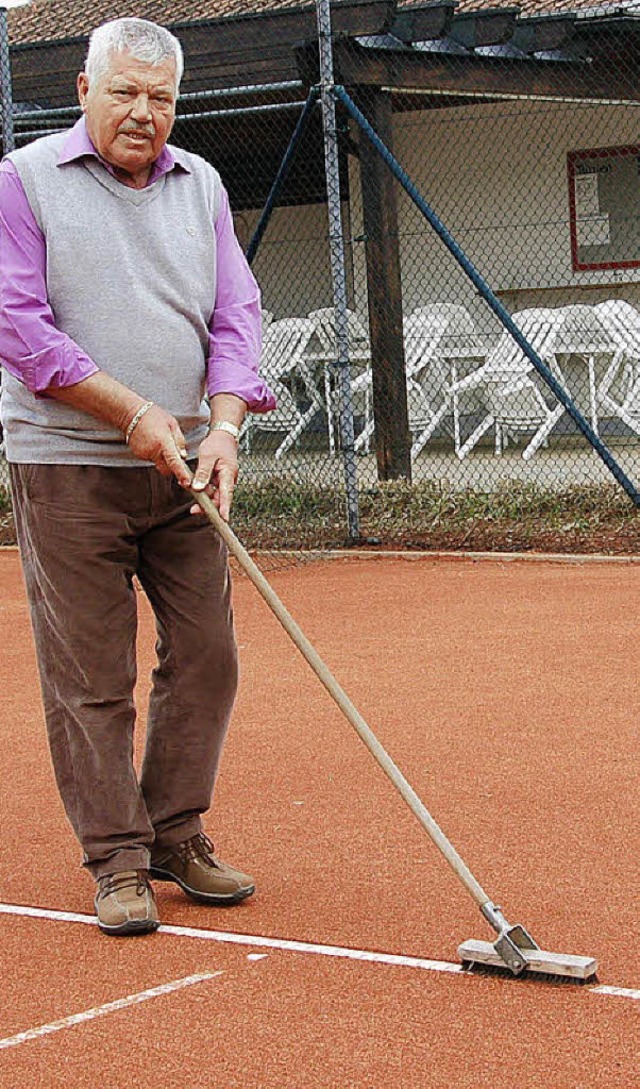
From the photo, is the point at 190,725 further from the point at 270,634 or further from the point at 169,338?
the point at 270,634

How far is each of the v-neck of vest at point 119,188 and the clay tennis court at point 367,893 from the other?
177cm

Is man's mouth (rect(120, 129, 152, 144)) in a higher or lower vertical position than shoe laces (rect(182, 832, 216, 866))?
higher

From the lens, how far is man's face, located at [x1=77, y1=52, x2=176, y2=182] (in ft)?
13.6

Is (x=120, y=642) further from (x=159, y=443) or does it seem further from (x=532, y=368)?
(x=532, y=368)

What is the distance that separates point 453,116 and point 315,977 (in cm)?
1457

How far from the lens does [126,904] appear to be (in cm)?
427

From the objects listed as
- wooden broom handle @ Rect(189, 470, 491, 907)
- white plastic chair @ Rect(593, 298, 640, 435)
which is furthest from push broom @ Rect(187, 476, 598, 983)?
Answer: white plastic chair @ Rect(593, 298, 640, 435)

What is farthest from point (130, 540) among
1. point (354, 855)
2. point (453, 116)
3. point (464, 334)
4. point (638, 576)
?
point (453, 116)

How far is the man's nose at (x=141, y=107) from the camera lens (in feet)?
13.6

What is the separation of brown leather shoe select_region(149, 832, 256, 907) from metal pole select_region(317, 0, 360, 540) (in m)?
6.18

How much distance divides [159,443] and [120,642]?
1.92 ft

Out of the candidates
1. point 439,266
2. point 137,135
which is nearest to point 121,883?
point 137,135

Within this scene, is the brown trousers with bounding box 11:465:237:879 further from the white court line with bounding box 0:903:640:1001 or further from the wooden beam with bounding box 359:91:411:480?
the wooden beam with bounding box 359:91:411:480

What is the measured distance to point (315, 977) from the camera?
3861 mm
